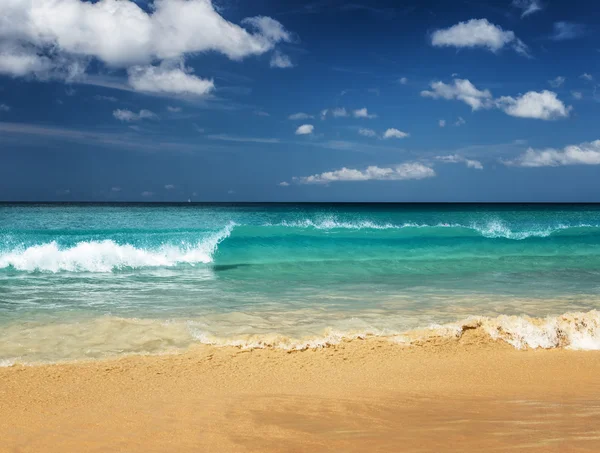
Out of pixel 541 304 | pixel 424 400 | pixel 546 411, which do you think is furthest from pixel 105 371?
pixel 541 304

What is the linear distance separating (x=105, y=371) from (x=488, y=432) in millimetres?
3440

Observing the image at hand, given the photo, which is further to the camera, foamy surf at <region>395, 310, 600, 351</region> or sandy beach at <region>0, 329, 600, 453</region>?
foamy surf at <region>395, 310, 600, 351</region>

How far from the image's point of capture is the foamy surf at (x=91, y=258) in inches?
A: 559

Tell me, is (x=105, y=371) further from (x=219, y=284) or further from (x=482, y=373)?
(x=219, y=284)

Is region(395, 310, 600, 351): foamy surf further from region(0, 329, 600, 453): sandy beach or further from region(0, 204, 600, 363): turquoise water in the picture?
region(0, 204, 600, 363): turquoise water

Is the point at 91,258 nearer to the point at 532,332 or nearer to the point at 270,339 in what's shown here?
the point at 270,339

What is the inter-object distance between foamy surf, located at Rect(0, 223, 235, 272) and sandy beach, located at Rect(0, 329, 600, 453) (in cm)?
1008

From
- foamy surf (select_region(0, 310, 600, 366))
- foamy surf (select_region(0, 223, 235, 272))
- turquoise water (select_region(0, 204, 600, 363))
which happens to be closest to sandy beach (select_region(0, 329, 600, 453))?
foamy surf (select_region(0, 310, 600, 366))

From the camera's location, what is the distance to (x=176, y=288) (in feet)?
34.5

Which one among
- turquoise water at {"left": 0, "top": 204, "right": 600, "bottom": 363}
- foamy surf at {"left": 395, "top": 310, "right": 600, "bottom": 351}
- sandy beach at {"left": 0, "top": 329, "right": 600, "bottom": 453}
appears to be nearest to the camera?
sandy beach at {"left": 0, "top": 329, "right": 600, "bottom": 453}

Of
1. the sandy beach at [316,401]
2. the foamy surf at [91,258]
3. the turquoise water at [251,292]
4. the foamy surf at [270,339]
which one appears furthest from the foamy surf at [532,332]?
the foamy surf at [91,258]

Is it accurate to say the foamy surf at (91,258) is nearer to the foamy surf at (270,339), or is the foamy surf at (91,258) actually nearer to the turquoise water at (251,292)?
the turquoise water at (251,292)

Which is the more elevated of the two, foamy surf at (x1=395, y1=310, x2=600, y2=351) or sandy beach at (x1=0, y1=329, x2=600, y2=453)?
foamy surf at (x1=395, y1=310, x2=600, y2=351)

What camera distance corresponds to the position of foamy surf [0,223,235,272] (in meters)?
14.2
